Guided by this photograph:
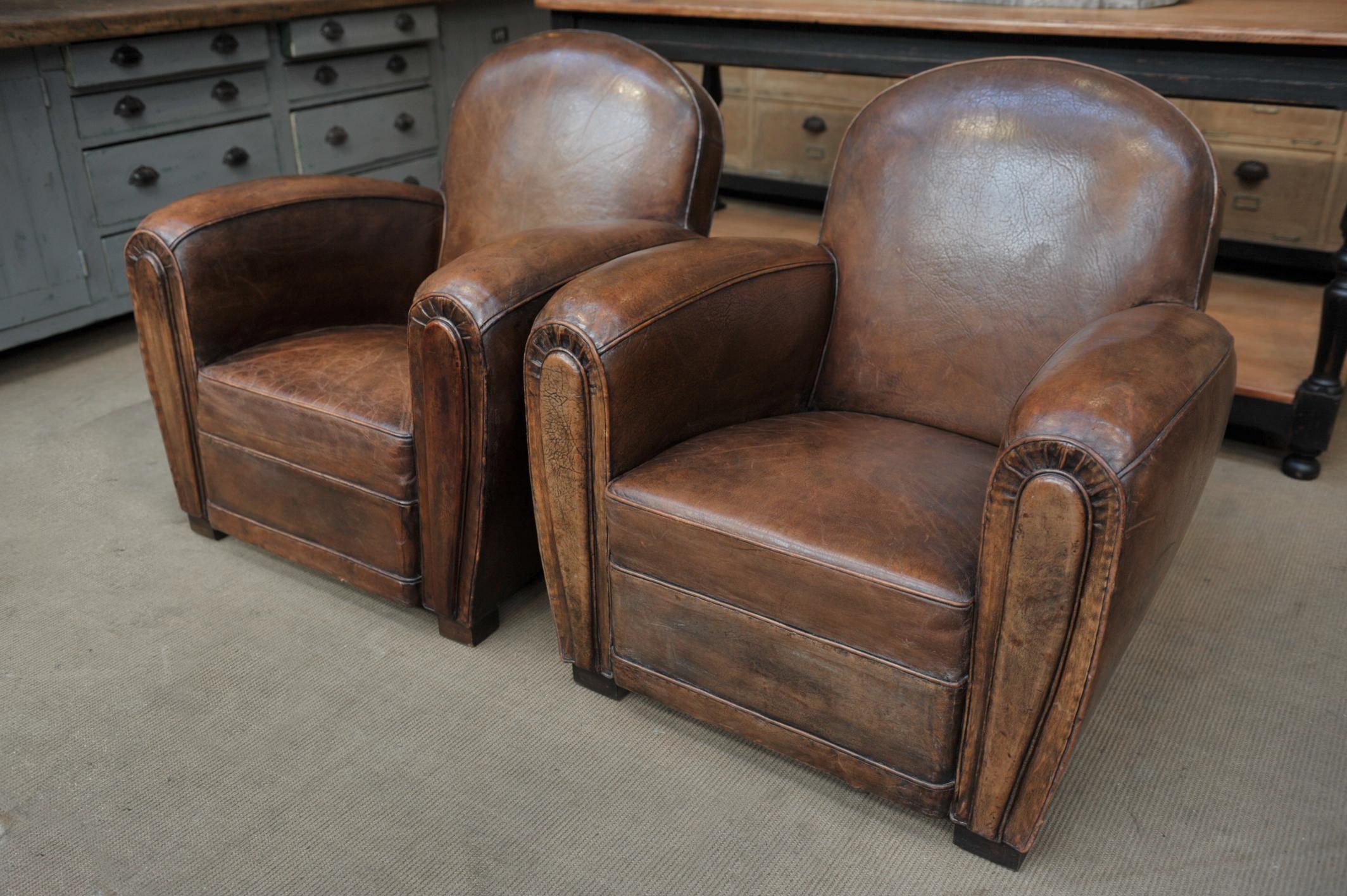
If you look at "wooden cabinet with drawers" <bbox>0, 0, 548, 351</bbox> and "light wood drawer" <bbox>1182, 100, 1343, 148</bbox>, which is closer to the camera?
"wooden cabinet with drawers" <bbox>0, 0, 548, 351</bbox>

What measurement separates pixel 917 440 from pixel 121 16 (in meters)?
2.41

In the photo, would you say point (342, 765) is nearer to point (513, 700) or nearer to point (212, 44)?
point (513, 700)

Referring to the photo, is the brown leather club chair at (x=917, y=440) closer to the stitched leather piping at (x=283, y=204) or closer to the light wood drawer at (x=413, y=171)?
the stitched leather piping at (x=283, y=204)

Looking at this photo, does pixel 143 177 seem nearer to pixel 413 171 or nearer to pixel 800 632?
pixel 413 171

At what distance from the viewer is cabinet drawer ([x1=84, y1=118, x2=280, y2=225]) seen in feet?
9.72

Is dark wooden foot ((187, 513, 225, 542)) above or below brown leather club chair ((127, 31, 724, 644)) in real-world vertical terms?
below

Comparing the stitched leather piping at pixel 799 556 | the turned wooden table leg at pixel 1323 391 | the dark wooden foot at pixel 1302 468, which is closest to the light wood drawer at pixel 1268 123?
the turned wooden table leg at pixel 1323 391

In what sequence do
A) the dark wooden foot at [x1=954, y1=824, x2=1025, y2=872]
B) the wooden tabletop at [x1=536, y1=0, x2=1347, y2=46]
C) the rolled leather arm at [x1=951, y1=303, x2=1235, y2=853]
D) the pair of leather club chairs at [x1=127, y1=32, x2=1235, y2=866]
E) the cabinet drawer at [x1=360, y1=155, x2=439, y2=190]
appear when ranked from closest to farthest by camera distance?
the rolled leather arm at [x1=951, y1=303, x2=1235, y2=853] → the pair of leather club chairs at [x1=127, y1=32, x2=1235, y2=866] → the dark wooden foot at [x1=954, y1=824, x2=1025, y2=872] → the wooden tabletop at [x1=536, y1=0, x2=1347, y2=46] → the cabinet drawer at [x1=360, y1=155, x2=439, y2=190]

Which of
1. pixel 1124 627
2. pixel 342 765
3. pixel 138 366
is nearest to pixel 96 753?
pixel 342 765

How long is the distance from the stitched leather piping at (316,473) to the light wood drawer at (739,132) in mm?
2729

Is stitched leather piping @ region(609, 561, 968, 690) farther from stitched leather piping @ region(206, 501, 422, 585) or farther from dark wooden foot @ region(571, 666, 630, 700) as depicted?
stitched leather piping @ region(206, 501, 422, 585)

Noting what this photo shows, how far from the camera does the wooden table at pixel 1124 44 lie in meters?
2.04

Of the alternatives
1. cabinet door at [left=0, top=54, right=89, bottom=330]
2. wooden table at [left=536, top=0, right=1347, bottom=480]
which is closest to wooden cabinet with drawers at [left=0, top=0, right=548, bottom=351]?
cabinet door at [left=0, top=54, right=89, bottom=330]

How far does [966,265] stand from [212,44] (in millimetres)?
→ 2435
